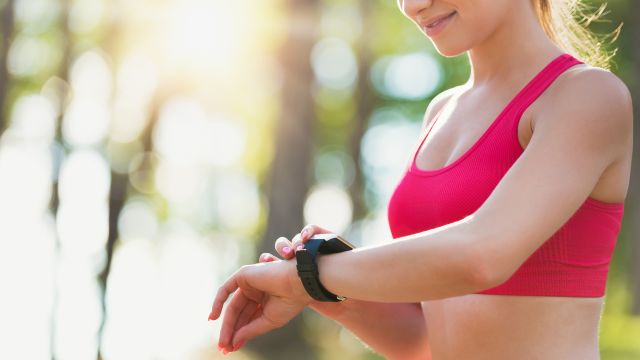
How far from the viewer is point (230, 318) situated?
101 inches

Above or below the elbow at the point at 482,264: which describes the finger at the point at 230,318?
below

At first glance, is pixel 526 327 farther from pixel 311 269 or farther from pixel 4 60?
pixel 4 60

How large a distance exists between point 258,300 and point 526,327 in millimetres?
751

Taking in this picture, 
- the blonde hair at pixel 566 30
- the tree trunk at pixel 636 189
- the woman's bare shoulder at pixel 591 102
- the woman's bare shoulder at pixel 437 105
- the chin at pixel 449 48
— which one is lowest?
the tree trunk at pixel 636 189

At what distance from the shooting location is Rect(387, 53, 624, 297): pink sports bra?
2.22 metres

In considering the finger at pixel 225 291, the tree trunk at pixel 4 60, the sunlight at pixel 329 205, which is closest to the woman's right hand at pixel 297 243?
the finger at pixel 225 291

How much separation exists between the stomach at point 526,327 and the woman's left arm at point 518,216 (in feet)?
1.01

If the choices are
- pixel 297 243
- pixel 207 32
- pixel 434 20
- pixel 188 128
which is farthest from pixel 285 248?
pixel 188 128

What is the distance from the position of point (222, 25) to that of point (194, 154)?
14.2 meters

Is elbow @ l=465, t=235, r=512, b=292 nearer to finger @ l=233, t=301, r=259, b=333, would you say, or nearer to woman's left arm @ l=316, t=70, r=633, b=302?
woman's left arm @ l=316, t=70, r=633, b=302

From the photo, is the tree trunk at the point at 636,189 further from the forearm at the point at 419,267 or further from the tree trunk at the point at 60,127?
the forearm at the point at 419,267

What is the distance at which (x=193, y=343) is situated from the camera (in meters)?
19.8

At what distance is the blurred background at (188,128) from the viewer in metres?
14.3

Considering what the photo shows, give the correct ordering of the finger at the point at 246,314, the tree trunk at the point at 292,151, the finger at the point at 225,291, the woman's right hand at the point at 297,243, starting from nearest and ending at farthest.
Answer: the woman's right hand at the point at 297,243 → the finger at the point at 225,291 → the finger at the point at 246,314 → the tree trunk at the point at 292,151
